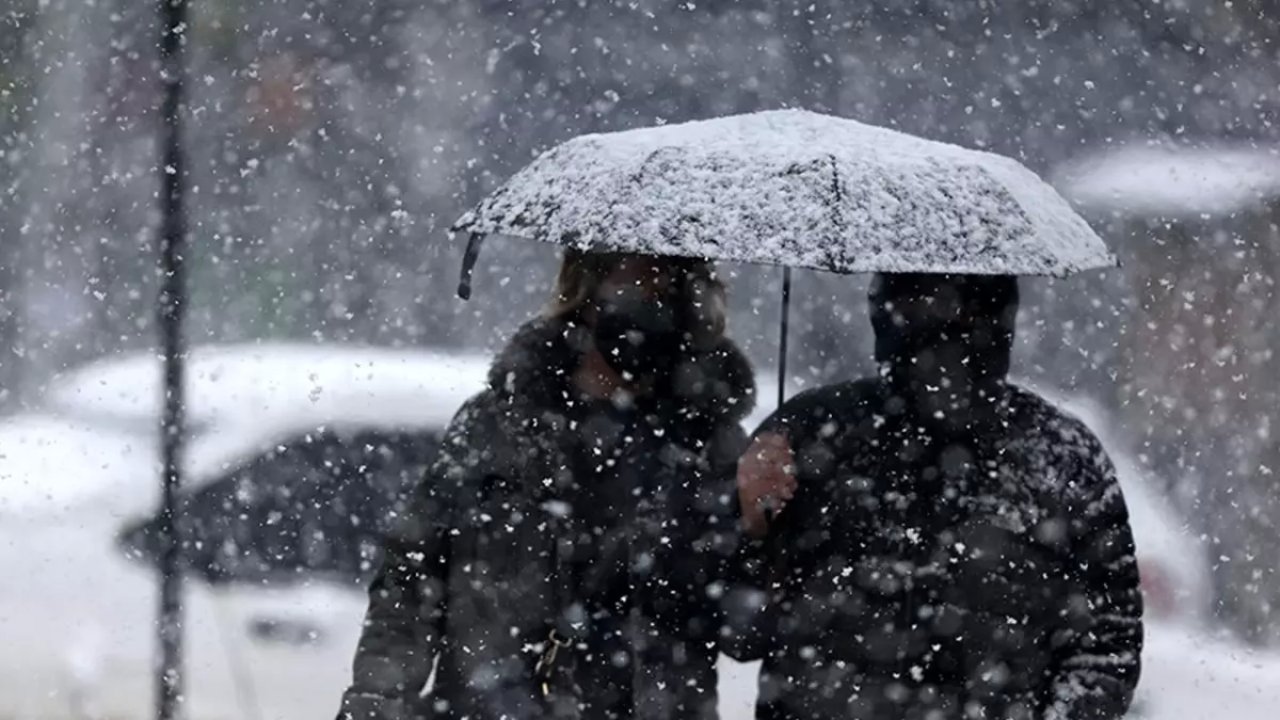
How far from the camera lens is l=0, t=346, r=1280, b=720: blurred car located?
21.0 feet

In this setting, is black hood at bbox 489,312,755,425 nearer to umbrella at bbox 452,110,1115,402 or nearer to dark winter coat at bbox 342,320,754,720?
dark winter coat at bbox 342,320,754,720

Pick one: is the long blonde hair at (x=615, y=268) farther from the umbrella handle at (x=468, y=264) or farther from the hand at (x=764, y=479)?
the hand at (x=764, y=479)

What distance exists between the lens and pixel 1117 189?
809 centimetres

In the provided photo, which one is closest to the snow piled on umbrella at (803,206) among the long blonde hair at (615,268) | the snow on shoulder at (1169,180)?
the long blonde hair at (615,268)

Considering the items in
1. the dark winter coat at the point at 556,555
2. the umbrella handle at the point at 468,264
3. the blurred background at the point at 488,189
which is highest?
the blurred background at the point at 488,189

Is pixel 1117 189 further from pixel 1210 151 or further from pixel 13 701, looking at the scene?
pixel 13 701

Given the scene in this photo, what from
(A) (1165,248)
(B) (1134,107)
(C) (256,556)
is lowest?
(C) (256,556)

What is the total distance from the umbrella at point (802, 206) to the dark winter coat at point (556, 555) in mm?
302

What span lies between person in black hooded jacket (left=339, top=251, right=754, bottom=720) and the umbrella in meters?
0.28

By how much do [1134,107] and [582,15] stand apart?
241cm

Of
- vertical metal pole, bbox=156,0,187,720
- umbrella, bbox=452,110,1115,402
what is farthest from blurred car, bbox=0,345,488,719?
umbrella, bbox=452,110,1115,402

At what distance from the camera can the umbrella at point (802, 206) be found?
9.45ft

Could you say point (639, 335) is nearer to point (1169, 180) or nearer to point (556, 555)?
point (556, 555)

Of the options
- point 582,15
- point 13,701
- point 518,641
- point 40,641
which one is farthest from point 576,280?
point 582,15
